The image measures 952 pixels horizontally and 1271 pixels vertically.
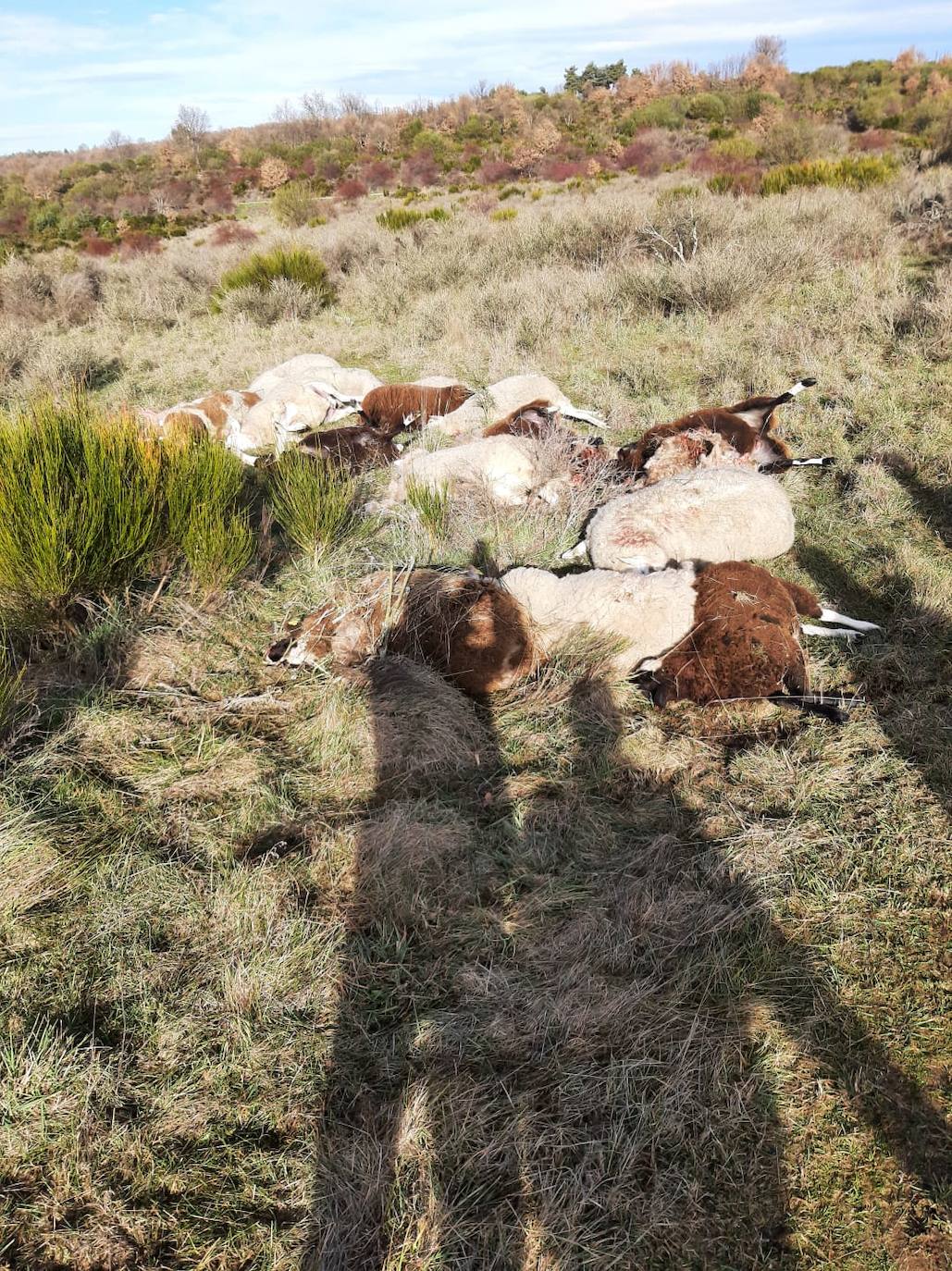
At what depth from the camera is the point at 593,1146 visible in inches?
74.3

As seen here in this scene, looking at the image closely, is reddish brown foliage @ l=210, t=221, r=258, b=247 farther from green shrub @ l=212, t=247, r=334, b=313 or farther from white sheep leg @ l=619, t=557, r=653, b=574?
white sheep leg @ l=619, t=557, r=653, b=574

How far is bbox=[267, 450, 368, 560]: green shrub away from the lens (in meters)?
4.42

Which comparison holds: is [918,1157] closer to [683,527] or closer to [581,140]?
[683,527]

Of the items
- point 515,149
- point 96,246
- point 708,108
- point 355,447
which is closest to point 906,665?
point 355,447

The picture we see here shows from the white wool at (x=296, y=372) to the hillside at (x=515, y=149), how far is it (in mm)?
9602

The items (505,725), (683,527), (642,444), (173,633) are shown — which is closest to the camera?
(505,725)

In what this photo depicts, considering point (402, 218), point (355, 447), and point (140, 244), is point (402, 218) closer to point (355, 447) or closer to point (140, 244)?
point (140, 244)

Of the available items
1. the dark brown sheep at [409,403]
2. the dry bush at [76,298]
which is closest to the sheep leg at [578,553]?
the dark brown sheep at [409,403]

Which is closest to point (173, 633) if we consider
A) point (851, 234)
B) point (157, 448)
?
point (157, 448)

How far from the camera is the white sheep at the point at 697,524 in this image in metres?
4.10

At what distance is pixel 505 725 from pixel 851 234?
9.86 metres

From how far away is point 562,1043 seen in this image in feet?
6.98

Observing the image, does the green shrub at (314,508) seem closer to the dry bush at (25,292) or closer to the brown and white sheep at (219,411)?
the brown and white sheep at (219,411)

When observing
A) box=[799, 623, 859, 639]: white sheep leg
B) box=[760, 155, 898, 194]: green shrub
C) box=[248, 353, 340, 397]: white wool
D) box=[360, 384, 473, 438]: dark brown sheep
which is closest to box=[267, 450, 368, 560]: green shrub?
box=[360, 384, 473, 438]: dark brown sheep
